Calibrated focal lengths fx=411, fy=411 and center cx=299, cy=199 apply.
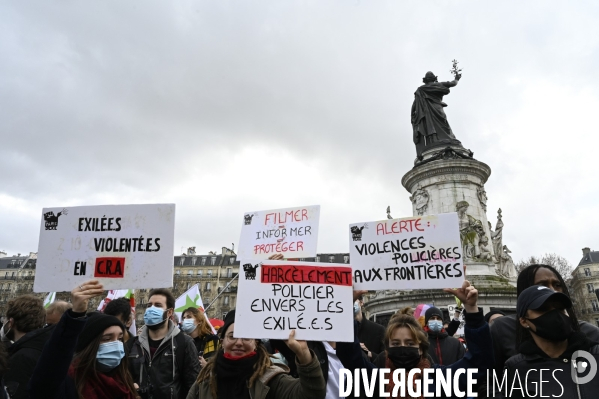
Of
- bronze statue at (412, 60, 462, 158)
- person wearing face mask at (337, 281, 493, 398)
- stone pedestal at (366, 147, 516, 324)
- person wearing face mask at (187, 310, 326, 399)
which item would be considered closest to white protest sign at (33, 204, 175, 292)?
person wearing face mask at (187, 310, 326, 399)

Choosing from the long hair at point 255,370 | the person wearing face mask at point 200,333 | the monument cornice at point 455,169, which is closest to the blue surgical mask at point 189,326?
the person wearing face mask at point 200,333

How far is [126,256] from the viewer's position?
389 cm

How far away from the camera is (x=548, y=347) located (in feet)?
8.78

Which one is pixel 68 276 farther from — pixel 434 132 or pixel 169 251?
pixel 434 132

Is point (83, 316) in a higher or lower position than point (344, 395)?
higher

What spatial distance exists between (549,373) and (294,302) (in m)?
1.86

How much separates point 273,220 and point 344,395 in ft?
11.5

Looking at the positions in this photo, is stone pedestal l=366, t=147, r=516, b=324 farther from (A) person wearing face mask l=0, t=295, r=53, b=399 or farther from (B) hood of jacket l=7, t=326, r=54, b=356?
(B) hood of jacket l=7, t=326, r=54, b=356

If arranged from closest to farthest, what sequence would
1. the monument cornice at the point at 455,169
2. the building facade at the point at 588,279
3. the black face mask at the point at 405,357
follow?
the black face mask at the point at 405,357, the monument cornice at the point at 455,169, the building facade at the point at 588,279

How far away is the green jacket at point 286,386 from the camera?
282 cm

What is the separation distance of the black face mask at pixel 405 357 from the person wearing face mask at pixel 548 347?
837 mm

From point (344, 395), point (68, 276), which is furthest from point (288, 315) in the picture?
point (68, 276)

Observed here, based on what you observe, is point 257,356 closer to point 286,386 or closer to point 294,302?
point 286,386

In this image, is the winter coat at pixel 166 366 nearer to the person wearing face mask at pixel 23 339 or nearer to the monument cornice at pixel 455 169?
the person wearing face mask at pixel 23 339
